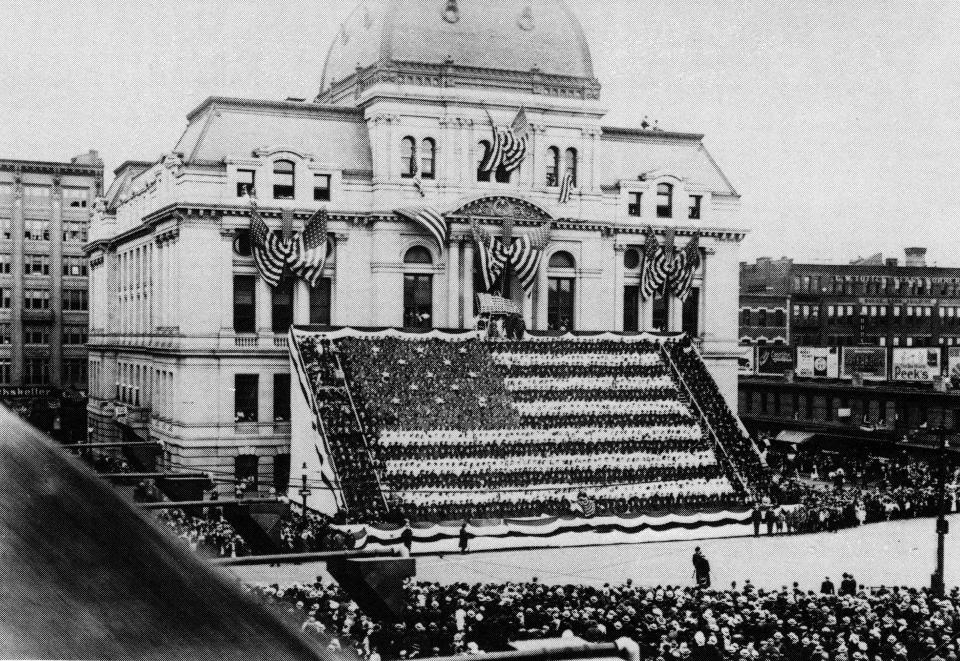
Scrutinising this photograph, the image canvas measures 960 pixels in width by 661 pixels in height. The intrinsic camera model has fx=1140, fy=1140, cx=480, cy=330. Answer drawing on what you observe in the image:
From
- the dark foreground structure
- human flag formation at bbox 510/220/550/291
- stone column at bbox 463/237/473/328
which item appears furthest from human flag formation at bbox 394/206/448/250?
the dark foreground structure

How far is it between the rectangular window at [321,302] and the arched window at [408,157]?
6606 mm

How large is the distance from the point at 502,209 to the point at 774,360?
141 ft

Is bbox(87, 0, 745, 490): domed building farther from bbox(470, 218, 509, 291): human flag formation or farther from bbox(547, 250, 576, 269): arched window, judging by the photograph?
bbox(547, 250, 576, 269): arched window

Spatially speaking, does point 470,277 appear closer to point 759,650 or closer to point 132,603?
point 759,650

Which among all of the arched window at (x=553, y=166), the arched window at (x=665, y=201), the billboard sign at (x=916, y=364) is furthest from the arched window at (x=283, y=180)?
the billboard sign at (x=916, y=364)

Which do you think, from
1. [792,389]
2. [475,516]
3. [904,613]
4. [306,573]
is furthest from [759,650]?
[792,389]

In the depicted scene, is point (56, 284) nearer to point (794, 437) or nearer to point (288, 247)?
point (288, 247)

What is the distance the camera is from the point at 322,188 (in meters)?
55.7

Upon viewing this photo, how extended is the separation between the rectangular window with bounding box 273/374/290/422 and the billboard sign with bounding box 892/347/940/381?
36.9m

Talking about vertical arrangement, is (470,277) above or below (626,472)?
above

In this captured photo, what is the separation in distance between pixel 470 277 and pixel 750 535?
67.2ft

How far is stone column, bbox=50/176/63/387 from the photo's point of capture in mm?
87438

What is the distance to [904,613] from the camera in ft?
76.9

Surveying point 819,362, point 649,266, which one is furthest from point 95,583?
point 819,362
